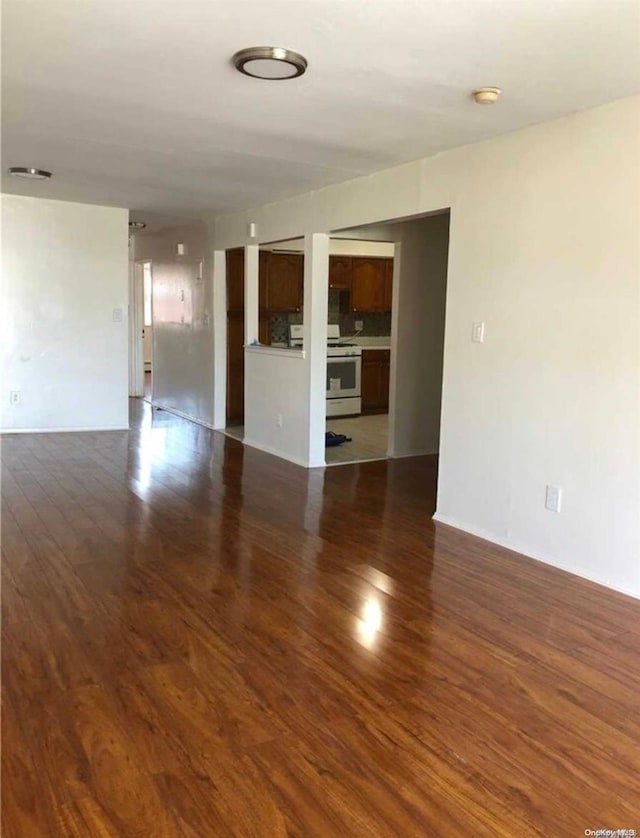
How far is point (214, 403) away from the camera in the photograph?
7520 mm

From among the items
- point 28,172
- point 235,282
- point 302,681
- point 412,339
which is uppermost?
point 28,172

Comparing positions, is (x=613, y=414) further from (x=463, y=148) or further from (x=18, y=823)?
(x=18, y=823)

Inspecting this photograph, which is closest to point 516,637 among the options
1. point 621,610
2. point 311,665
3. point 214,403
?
point 621,610

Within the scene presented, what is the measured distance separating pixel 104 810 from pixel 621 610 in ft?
7.52

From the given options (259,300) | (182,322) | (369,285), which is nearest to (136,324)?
(182,322)

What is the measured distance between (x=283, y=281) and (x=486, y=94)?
4757mm

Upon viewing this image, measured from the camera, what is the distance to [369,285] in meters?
8.91

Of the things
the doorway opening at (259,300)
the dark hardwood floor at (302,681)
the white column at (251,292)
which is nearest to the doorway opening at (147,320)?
the doorway opening at (259,300)

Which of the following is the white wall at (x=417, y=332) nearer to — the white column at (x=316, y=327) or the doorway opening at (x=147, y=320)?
the white column at (x=316, y=327)

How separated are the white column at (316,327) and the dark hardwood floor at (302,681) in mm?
1531

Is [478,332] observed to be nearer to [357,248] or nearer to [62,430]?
[62,430]

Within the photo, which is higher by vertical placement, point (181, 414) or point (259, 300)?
point (259, 300)

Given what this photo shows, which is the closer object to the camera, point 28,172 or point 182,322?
point 28,172

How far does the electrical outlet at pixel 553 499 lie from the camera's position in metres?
3.58
